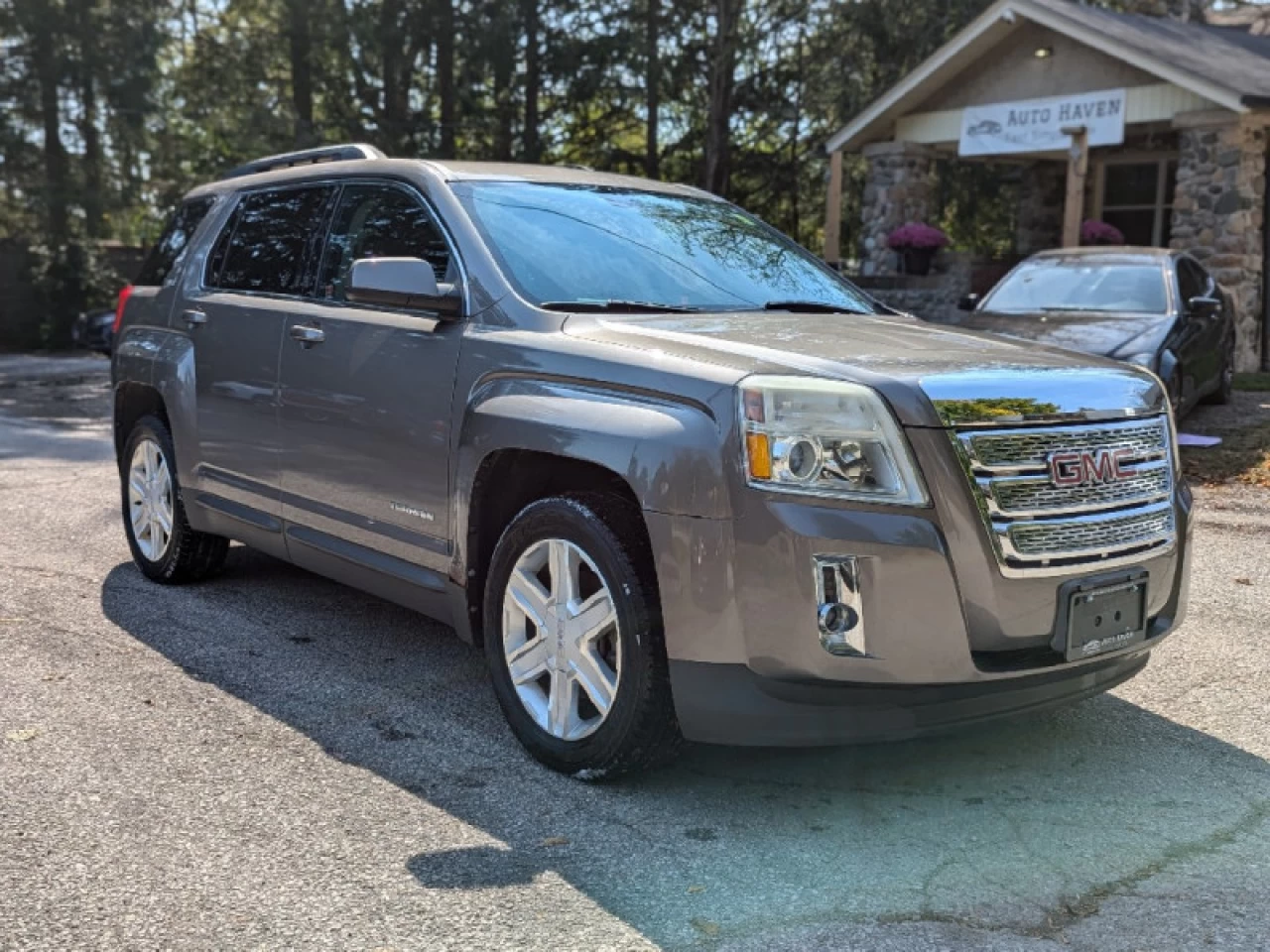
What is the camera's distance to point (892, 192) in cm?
2092

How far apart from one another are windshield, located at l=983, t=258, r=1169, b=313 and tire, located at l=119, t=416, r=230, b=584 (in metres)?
7.64

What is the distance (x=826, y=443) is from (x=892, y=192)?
721 inches

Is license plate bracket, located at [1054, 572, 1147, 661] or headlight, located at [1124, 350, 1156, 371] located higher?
headlight, located at [1124, 350, 1156, 371]

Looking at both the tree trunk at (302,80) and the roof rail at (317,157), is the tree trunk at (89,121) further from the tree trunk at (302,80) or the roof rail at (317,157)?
the roof rail at (317,157)

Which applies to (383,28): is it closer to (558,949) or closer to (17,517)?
(17,517)

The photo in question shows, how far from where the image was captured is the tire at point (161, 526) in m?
6.18

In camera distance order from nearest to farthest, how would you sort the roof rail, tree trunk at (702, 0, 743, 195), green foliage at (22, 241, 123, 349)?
the roof rail, green foliage at (22, 241, 123, 349), tree trunk at (702, 0, 743, 195)

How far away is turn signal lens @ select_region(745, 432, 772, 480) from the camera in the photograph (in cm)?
345

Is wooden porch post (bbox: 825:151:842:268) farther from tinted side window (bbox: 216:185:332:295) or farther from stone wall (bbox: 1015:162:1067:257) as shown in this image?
tinted side window (bbox: 216:185:332:295)

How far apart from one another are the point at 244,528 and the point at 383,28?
844 inches

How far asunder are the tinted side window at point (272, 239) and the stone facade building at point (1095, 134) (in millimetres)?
13387

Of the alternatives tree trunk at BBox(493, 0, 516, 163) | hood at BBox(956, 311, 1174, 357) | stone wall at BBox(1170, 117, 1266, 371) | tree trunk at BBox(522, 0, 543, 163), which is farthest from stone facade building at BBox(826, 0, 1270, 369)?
tree trunk at BBox(522, 0, 543, 163)

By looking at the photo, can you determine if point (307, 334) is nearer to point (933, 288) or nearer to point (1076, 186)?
point (1076, 186)

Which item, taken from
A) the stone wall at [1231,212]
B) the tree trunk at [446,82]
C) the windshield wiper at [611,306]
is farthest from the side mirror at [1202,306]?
the tree trunk at [446,82]
